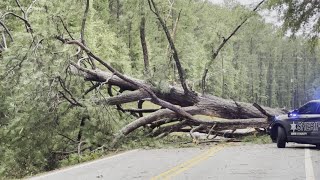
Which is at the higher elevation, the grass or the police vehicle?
the police vehicle

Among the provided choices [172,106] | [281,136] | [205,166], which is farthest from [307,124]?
[172,106]

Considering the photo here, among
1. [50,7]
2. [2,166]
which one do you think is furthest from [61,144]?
[50,7]

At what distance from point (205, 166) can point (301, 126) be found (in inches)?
185

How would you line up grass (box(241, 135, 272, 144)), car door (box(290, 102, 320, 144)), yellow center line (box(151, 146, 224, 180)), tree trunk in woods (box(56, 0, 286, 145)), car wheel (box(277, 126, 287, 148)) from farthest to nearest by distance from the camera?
1. grass (box(241, 135, 272, 144))
2. tree trunk in woods (box(56, 0, 286, 145))
3. car wheel (box(277, 126, 287, 148))
4. car door (box(290, 102, 320, 144))
5. yellow center line (box(151, 146, 224, 180))

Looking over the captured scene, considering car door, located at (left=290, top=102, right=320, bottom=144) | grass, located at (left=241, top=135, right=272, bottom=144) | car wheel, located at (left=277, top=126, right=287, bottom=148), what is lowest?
grass, located at (left=241, top=135, right=272, bottom=144)

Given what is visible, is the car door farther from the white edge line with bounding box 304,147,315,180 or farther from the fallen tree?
the fallen tree

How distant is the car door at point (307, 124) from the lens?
14281 millimetres

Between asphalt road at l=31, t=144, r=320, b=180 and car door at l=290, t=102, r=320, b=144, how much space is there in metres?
0.56

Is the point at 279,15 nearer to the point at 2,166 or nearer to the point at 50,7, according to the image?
the point at 50,7

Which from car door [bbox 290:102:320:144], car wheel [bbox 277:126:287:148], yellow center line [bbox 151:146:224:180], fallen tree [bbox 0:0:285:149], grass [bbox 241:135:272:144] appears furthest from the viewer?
grass [bbox 241:135:272:144]

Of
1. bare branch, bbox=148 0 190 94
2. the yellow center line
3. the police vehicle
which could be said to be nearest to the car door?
the police vehicle

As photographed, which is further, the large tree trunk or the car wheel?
→ the large tree trunk

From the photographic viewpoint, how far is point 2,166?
15.3 m

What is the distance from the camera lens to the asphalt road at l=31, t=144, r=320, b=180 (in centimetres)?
968
